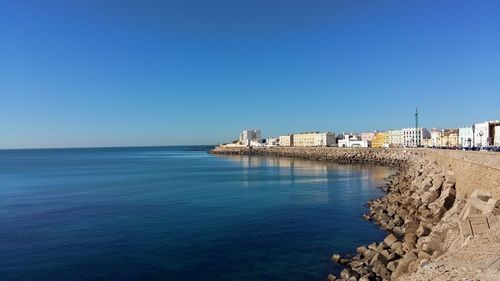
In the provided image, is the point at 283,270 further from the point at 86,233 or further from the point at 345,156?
the point at 345,156

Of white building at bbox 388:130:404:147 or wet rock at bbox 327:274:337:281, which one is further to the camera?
white building at bbox 388:130:404:147

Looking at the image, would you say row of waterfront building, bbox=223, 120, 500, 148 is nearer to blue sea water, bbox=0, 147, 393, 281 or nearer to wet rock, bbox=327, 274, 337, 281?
blue sea water, bbox=0, 147, 393, 281

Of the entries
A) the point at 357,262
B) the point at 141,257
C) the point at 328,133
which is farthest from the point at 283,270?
the point at 328,133

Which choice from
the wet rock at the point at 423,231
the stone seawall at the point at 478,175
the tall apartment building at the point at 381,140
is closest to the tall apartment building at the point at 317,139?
the tall apartment building at the point at 381,140

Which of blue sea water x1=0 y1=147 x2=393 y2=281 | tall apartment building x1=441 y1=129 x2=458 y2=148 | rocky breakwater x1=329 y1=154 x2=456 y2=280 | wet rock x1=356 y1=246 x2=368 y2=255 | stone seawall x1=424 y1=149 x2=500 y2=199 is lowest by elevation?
blue sea water x1=0 y1=147 x2=393 y2=281

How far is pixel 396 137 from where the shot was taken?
12469 cm

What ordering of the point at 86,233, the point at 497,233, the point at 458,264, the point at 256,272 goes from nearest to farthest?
the point at 458,264 < the point at 497,233 < the point at 256,272 < the point at 86,233

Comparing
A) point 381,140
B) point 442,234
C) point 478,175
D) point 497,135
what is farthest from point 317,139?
point 442,234

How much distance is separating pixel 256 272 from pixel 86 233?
1133 cm

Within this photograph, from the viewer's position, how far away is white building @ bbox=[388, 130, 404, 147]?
122 meters

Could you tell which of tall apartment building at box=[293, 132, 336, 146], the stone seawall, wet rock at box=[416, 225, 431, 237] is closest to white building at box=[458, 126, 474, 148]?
the stone seawall

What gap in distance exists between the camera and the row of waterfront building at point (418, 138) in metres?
66.6

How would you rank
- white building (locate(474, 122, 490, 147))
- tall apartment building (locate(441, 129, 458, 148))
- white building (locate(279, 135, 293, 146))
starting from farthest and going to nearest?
white building (locate(279, 135, 293, 146)) → tall apartment building (locate(441, 129, 458, 148)) → white building (locate(474, 122, 490, 147))

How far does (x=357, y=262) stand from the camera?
1480 cm
